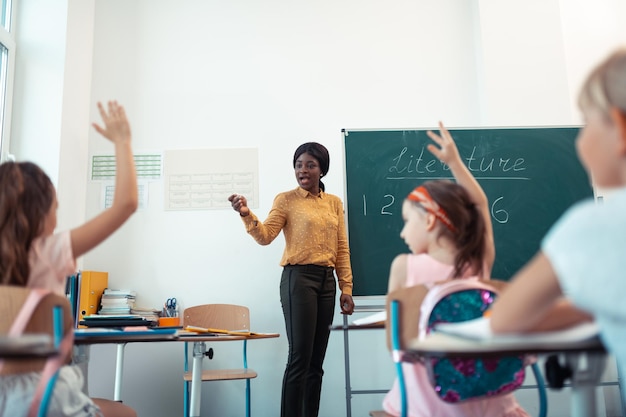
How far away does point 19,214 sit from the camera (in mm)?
1572

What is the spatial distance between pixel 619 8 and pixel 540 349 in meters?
4.46

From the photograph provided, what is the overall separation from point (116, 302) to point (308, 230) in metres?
1.41

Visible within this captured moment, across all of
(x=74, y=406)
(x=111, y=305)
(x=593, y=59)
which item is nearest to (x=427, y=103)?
(x=593, y=59)

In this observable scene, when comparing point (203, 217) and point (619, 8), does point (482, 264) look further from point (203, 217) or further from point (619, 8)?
point (619, 8)

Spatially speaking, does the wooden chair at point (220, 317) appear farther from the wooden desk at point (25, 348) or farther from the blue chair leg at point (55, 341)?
the wooden desk at point (25, 348)

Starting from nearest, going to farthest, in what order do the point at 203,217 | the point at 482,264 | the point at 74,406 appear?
the point at 74,406
the point at 482,264
the point at 203,217

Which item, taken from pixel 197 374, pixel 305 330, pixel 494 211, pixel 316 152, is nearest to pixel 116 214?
pixel 197 374

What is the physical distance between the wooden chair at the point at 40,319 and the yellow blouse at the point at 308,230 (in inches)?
75.4

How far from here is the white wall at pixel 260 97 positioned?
13.3 ft

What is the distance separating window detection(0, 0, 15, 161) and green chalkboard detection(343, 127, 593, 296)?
84.6 inches

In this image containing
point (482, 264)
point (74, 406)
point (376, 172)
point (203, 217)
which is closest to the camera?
point (74, 406)

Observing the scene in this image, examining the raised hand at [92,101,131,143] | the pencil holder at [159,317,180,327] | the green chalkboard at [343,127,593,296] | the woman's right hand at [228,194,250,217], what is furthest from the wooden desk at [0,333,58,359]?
the green chalkboard at [343,127,593,296]

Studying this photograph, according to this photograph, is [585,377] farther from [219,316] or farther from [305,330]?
[219,316]

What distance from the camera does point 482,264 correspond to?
69.5 inches
